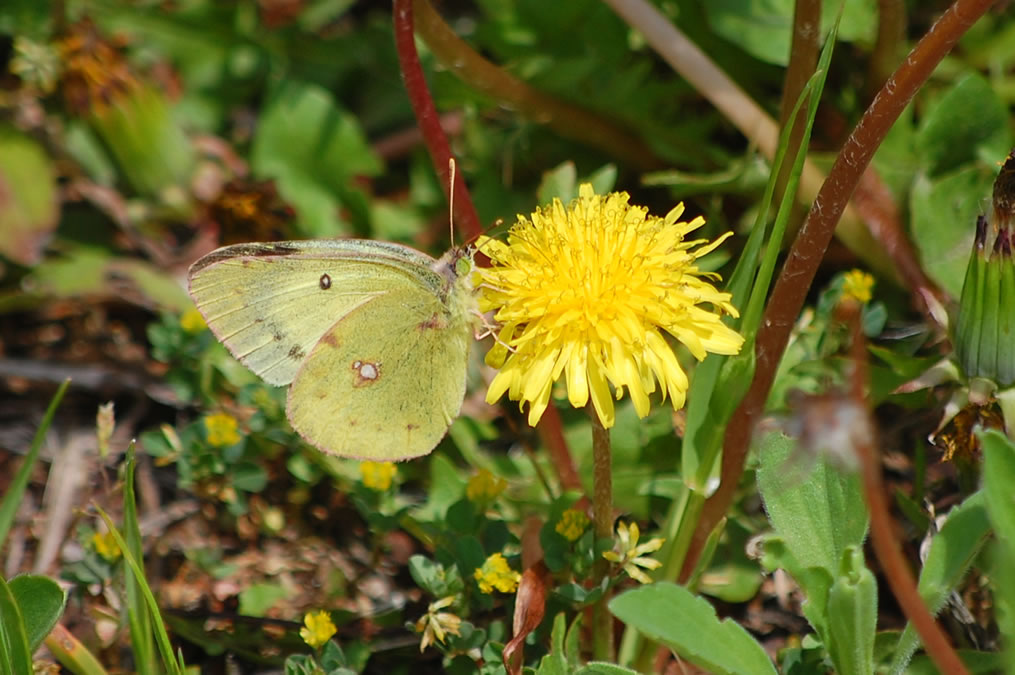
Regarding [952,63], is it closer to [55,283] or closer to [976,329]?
[976,329]

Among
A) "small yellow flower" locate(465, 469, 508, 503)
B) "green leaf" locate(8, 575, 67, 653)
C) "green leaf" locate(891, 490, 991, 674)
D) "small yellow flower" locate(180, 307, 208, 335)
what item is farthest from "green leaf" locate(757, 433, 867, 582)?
"small yellow flower" locate(180, 307, 208, 335)

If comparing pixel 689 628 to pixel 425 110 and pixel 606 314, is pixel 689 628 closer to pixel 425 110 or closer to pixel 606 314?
pixel 606 314

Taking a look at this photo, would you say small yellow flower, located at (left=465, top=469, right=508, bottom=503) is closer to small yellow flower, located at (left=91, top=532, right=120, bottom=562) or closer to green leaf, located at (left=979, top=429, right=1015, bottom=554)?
small yellow flower, located at (left=91, top=532, right=120, bottom=562)

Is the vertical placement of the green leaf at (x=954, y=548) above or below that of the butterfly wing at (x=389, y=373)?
below

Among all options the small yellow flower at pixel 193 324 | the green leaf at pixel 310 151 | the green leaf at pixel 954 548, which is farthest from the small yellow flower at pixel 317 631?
the green leaf at pixel 310 151

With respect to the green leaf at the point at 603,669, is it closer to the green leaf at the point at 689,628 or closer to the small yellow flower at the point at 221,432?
the green leaf at the point at 689,628

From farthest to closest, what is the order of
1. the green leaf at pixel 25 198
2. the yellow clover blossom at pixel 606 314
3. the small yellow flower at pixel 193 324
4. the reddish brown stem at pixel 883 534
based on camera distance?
the green leaf at pixel 25 198 < the small yellow flower at pixel 193 324 < the yellow clover blossom at pixel 606 314 < the reddish brown stem at pixel 883 534
